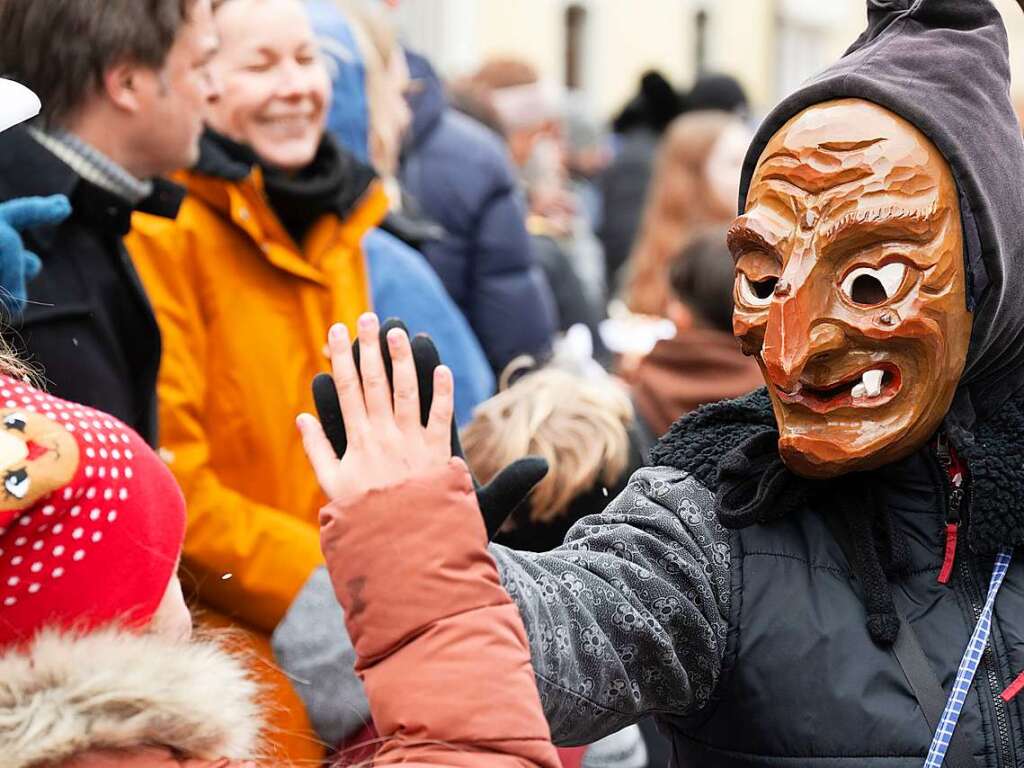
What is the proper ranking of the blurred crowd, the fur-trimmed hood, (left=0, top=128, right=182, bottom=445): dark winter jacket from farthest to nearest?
the blurred crowd < (left=0, top=128, right=182, bottom=445): dark winter jacket < the fur-trimmed hood

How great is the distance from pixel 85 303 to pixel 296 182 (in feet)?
2.54

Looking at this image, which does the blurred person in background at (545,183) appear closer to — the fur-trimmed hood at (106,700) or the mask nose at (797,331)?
the mask nose at (797,331)

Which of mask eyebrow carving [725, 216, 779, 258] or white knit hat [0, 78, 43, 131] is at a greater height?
white knit hat [0, 78, 43, 131]

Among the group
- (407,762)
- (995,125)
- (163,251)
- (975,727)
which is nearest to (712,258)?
(163,251)

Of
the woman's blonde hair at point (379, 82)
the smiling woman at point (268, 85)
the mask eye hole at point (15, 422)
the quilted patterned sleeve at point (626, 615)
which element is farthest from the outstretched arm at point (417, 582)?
the woman's blonde hair at point (379, 82)

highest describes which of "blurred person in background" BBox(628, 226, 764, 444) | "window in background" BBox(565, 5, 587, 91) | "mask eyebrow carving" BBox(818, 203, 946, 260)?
"mask eyebrow carving" BBox(818, 203, 946, 260)

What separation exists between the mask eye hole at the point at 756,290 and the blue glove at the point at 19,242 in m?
1.01

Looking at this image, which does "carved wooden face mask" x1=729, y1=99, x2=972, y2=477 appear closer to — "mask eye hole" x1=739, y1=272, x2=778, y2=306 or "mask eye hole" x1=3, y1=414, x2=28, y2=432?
"mask eye hole" x1=739, y1=272, x2=778, y2=306

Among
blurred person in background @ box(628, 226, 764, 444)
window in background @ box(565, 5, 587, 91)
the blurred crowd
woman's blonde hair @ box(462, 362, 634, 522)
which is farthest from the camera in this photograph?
window in background @ box(565, 5, 587, 91)

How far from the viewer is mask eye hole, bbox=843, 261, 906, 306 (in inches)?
79.3

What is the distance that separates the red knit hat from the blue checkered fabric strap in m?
0.89

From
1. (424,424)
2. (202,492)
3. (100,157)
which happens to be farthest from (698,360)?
(424,424)

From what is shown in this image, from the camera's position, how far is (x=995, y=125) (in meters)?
2.07

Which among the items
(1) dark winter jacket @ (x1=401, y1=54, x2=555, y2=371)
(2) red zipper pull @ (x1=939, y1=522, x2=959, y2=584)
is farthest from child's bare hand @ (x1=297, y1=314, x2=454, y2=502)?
(1) dark winter jacket @ (x1=401, y1=54, x2=555, y2=371)
